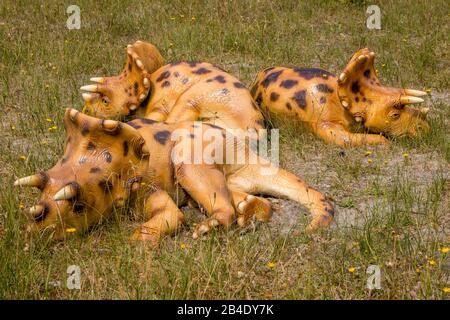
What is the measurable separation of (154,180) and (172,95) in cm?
184

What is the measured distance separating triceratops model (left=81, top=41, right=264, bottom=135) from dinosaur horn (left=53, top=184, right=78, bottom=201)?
80.4 inches

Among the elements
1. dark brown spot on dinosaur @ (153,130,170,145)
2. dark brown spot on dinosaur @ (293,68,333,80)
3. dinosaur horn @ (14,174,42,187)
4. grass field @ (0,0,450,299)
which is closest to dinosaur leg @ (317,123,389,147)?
grass field @ (0,0,450,299)

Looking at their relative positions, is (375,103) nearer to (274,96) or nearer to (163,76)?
(274,96)

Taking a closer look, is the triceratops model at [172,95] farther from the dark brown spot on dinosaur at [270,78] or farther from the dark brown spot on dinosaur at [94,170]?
the dark brown spot on dinosaur at [94,170]

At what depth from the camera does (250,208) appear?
5.15 meters

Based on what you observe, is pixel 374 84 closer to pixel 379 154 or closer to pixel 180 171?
pixel 379 154

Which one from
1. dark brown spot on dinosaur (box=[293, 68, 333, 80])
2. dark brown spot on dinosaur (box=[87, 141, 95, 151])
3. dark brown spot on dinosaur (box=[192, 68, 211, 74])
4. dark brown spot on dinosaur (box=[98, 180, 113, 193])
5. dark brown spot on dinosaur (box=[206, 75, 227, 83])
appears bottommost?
dark brown spot on dinosaur (box=[98, 180, 113, 193])

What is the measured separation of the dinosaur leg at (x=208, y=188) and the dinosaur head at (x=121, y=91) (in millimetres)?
1950

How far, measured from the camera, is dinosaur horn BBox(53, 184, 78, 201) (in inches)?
180

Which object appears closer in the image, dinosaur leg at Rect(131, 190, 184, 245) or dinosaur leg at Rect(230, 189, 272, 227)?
dinosaur leg at Rect(131, 190, 184, 245)

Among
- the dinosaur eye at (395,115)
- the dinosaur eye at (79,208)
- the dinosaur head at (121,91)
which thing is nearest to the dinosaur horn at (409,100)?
the dinosaur eye at (395,115)

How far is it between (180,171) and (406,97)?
2.60m

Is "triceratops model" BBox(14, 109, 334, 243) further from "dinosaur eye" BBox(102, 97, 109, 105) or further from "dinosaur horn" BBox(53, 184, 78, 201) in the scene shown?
"dinosaur eye" BBox(102, 97, 109, 105)
